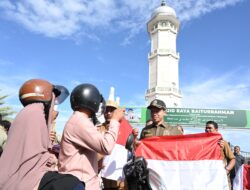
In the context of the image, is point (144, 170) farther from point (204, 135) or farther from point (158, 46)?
point (158, 46)

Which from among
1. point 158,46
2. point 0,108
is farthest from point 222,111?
point 158,46

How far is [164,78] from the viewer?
4872 centimetres

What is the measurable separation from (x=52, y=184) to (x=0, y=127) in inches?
134

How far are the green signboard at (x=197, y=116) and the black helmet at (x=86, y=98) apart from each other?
2421cm

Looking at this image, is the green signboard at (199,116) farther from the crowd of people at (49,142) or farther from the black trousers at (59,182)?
the black trousers at (59,182)

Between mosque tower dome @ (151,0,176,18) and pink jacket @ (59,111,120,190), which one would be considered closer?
pink jacket @ (59,111,120,190)

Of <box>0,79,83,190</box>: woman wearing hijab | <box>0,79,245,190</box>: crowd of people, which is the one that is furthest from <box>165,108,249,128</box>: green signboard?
<box>0,79,83,190</box>: woman wearing hijab

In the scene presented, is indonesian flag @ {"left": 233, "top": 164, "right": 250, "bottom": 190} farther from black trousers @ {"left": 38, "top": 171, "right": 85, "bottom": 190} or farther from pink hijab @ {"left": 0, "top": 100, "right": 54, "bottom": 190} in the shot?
pink hijab @ {"left": 0, "top": 100, "right": 54, "bottom": 190}

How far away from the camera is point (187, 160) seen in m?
5.08

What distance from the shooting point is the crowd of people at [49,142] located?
2.43 metres

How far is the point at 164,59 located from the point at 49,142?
4727 centimetres

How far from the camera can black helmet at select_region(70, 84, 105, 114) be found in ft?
10.2

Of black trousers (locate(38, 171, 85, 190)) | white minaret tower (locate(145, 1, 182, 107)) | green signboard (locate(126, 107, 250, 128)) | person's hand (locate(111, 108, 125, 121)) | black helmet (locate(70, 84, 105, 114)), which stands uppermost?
white minaret tower (locate(145, 1, 182, 107))

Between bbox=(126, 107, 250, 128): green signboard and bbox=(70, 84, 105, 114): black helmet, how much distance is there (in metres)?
24.2
